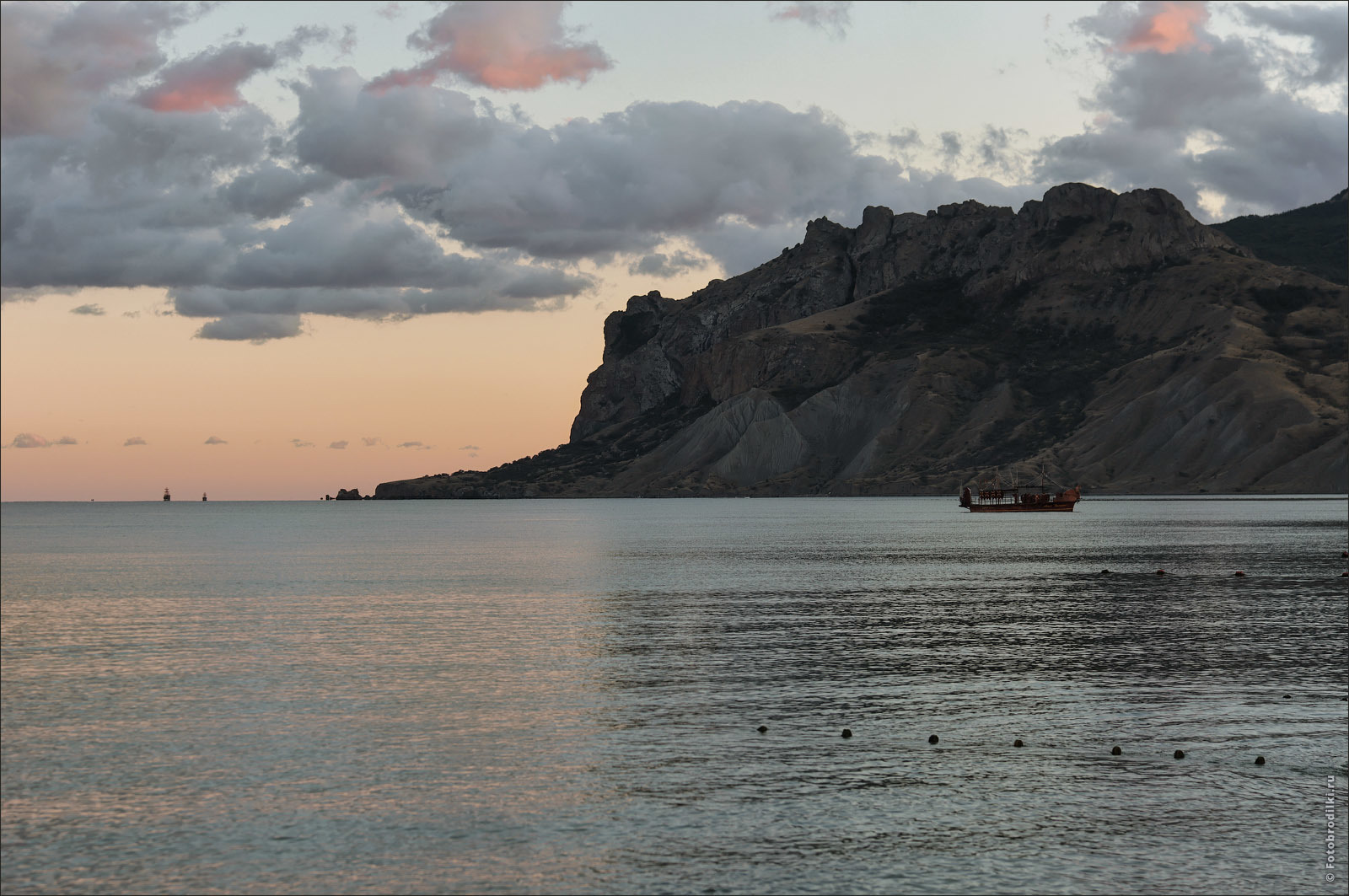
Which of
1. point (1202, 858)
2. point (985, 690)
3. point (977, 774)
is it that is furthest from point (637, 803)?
point (985, 690)

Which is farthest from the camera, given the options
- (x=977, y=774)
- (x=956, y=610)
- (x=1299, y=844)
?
(x=956, y=610)

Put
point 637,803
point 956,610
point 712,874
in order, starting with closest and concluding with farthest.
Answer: point 712,874 → point 637,803 → point 956,610

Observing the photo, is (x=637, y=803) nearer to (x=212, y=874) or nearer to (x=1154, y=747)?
(x=212, y=874)

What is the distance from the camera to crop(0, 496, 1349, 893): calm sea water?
20578mm

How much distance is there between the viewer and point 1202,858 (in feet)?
67.3

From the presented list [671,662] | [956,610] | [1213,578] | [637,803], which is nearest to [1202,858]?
[637,803]

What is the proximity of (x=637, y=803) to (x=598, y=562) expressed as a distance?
87.9 metres

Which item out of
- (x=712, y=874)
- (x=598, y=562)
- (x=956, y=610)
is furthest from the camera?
(x=598, y=562)

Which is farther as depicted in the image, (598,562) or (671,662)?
(598,562)

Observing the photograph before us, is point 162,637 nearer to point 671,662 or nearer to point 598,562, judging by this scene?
point 671,662

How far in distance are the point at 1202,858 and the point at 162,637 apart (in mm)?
44859

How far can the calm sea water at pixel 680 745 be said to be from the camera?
2058cm

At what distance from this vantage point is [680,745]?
2930 cm

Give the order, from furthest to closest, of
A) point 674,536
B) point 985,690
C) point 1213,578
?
point 674,536 → point 1213,578 → point 985,690
